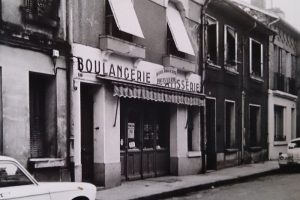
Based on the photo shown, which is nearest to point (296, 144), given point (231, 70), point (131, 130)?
point (231, 70)

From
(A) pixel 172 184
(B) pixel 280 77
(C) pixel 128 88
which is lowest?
(A) pixel 172 184

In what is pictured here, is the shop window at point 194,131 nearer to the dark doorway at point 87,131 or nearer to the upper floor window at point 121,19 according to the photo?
the upper floor window at point 121,19

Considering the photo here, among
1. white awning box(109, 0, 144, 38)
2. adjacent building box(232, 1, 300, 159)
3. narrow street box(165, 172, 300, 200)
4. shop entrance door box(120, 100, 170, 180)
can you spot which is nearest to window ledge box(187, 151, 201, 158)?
shop entrance door box(120, 100, 170, 180)

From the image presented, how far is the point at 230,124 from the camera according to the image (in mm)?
20672

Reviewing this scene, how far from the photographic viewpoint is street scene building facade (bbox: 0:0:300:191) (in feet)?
33.6

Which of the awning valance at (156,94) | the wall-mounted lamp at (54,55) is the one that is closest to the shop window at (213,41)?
the awning valance at (156,94)

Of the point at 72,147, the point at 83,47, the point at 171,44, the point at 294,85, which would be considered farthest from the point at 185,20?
the point at 294,85

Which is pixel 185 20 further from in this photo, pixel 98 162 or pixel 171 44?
pixel 98 162

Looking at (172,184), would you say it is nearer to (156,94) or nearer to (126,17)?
(156,94)

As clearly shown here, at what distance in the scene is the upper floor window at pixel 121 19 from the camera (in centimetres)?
1256

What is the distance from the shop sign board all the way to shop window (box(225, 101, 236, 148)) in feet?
13.5

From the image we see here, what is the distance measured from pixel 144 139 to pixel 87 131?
2733mm

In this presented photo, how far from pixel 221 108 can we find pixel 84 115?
818 centimetres

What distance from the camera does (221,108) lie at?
19.4 metres
